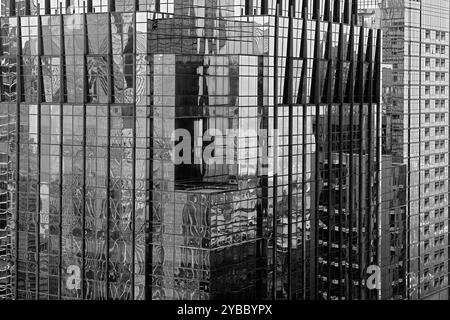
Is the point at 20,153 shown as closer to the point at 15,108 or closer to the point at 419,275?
the point at 15,108

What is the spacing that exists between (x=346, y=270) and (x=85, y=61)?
3078 cm

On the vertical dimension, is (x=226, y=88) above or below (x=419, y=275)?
above

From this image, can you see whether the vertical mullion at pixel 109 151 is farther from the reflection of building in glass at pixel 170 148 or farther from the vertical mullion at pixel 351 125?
the vertical mullion at pixel 351 125

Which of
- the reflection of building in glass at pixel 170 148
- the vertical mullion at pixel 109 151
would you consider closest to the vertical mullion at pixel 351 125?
the reflection of building in glass at pixel 170 148

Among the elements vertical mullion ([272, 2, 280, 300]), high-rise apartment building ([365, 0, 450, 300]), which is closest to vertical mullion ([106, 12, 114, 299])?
vertical mullion ([272, 2, 280, 300])

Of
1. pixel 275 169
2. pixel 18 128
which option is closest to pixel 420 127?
pixel 275 169

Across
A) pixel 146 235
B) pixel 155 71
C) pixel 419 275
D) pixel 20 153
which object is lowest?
pixel 419 275

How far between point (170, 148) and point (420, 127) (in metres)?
42.6

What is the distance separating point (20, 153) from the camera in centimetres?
8969

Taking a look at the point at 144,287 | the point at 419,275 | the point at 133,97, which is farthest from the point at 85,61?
the point at 419,275

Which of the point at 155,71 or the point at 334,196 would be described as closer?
the point at 155,71

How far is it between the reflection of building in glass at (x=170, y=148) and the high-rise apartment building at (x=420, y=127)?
57.2ft
